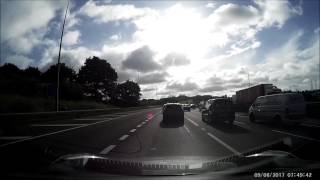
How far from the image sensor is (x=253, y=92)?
Answer: 4872 cm

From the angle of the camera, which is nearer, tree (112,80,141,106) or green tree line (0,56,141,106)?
green tree line (0,56,141,106)

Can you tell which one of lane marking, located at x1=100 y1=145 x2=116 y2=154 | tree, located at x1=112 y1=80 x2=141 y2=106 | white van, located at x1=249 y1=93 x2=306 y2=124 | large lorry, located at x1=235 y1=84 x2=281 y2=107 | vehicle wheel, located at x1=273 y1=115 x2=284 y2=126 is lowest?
lane marking, located at x1=100 y1=145 x2=116 y2=154

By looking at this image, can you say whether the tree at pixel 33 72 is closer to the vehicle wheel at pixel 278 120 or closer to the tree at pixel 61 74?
the tree at pixel 61 74

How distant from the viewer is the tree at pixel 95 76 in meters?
103

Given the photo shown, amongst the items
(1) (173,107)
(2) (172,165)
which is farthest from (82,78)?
(2) (172,165)

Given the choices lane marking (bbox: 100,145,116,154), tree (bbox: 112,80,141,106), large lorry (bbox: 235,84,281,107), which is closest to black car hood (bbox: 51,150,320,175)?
lane marking (bbox: 100,145,116,154)

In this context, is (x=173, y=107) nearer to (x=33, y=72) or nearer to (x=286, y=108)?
(x=286, y=108)

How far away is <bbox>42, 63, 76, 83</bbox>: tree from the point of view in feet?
290

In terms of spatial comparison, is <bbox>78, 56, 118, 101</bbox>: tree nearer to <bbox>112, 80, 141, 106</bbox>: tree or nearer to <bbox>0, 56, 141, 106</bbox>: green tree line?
<bbox>0, 56, 141, 106</bbox>: green tree line

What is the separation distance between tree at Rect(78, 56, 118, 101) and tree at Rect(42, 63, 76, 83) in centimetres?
366

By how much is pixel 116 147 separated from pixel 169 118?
1650cm

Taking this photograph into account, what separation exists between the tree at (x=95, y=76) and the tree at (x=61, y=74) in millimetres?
3657

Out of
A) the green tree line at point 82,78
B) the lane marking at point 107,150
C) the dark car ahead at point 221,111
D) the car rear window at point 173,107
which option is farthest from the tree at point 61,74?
the lane marking at point 107,150

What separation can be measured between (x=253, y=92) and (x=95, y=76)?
206 ft
